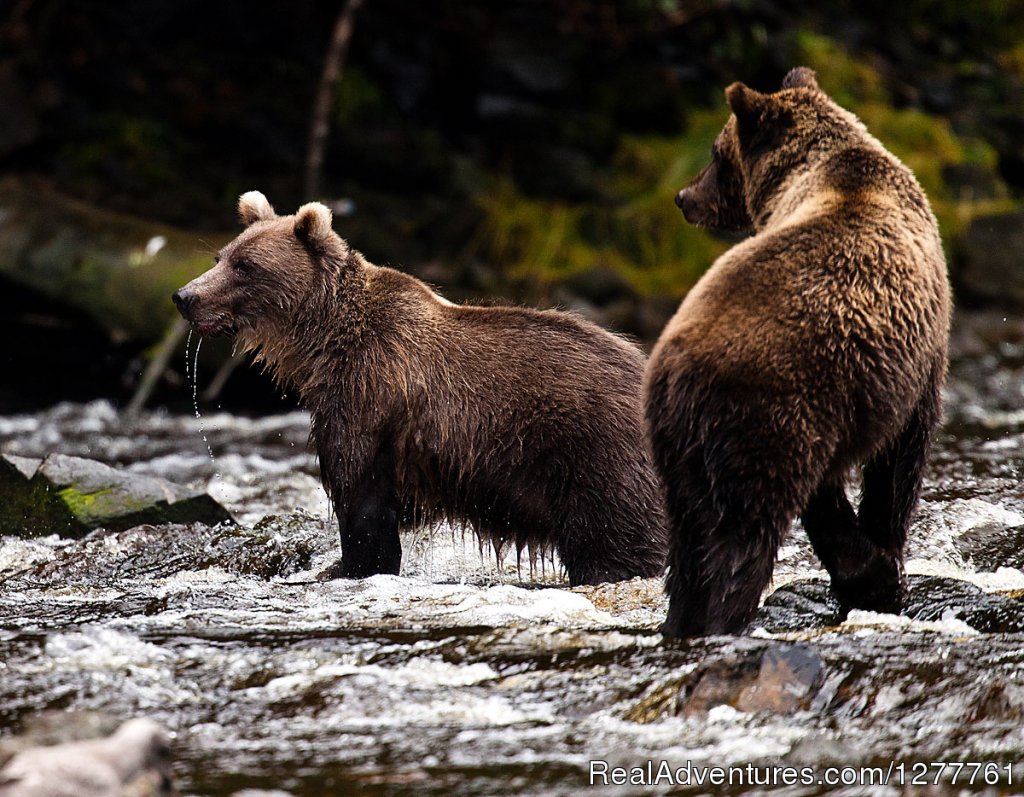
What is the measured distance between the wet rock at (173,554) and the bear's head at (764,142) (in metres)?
2.74

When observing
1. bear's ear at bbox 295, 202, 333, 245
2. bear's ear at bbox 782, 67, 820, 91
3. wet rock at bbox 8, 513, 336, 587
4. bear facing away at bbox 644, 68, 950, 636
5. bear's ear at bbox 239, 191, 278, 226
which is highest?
bear's ear at bbox 782, 67, 820, 91

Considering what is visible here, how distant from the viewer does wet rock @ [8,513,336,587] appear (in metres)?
6.39

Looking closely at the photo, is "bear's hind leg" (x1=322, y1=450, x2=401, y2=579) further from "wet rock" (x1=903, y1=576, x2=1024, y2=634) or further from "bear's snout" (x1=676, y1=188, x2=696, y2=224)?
"wet rock" (x1=903, y1=576, x2=1024, y2=634)

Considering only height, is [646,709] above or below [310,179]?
below

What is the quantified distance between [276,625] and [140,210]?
10.3m

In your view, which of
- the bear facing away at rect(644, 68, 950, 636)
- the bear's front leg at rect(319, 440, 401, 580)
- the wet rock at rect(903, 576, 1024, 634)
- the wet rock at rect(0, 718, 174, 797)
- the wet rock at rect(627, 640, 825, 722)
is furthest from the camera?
the bear's front leg at rect(319, 440, 401, 580)

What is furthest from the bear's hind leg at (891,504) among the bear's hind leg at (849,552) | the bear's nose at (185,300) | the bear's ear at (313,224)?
the bear's nose at (185,300)

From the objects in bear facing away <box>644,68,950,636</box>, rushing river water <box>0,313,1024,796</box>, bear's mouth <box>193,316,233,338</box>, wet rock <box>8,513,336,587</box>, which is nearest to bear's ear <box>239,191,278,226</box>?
bear's mouth <box>193,316,233,338</box>

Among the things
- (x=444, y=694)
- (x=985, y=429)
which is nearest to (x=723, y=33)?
(x=985, y=429)

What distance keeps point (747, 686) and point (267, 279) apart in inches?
144

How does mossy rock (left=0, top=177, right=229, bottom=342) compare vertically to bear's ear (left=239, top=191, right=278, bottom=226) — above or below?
below

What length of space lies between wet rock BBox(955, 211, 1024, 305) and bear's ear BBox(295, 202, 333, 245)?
1042 centimetres

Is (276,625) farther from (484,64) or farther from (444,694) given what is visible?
(484,64)

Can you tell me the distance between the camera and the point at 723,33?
58.7ft
